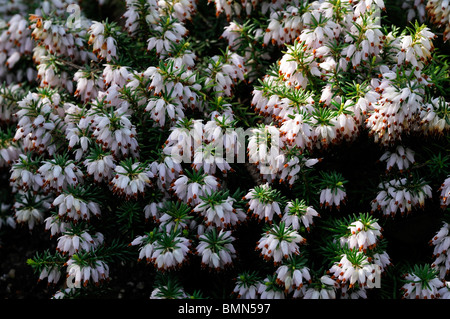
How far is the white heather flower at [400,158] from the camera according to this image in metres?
5.00

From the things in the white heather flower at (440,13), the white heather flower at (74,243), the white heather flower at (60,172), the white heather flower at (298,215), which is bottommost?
the white heather flower at (74,243)

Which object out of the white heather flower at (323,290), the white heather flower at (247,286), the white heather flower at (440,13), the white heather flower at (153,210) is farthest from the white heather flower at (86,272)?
the white heather flower at (440,13)

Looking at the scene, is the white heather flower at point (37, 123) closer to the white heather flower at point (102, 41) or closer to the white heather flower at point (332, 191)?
the white heather flower at point (102, 41)

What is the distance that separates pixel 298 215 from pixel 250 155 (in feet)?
2.14

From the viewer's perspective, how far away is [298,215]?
4.72 metres

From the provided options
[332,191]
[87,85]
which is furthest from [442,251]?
[87,85]

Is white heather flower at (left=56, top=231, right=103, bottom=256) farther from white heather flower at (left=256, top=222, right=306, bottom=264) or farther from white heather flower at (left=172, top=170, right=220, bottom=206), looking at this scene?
white heather flower at (left=256, top=222, right=306, bottom=264)

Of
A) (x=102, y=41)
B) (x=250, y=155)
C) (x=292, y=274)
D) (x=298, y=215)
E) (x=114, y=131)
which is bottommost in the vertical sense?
(x=292, y=274)

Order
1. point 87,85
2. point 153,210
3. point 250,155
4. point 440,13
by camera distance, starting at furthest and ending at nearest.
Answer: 1. point 87,85
2. point 440,13
3. point 153,210
4. point 250,155

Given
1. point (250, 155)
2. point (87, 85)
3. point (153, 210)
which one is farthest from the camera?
point (87, 85)

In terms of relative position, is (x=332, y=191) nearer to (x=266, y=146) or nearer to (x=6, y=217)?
(x=266, y=146)

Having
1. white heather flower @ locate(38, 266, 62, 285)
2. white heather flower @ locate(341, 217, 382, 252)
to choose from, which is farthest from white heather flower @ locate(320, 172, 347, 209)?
white heather flower @ locate(38, 266, 62, 285)

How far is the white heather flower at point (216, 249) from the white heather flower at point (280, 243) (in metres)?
0.32

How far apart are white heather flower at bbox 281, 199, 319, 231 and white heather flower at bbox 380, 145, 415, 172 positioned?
87cm
